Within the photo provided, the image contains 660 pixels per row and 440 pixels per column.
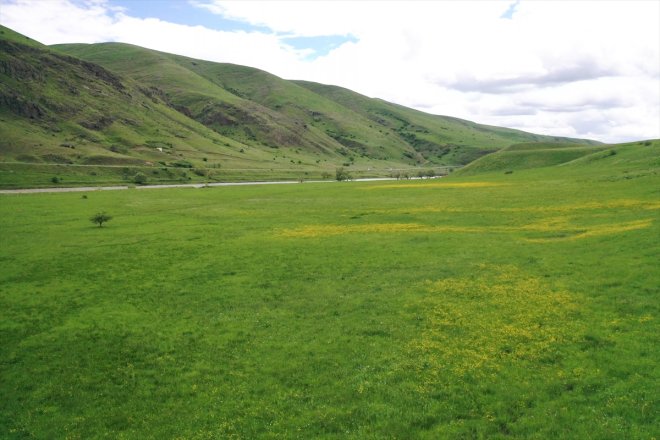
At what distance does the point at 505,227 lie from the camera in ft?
181

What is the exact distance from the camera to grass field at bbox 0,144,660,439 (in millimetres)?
18234

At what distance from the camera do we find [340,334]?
2591 cm

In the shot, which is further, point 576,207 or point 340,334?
point 576,207

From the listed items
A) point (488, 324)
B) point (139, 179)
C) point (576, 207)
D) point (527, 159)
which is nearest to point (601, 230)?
point (576, 207)

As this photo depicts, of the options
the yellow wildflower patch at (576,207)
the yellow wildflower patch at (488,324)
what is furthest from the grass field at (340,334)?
the yellow wildflower patch at (576,207)

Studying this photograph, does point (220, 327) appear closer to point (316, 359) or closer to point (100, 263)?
point (316, 359)

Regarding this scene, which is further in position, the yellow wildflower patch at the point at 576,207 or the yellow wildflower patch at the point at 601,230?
the yellow wildflower patch at the point at 576,207

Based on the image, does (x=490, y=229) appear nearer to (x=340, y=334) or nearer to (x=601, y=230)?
(x=601, y=230)

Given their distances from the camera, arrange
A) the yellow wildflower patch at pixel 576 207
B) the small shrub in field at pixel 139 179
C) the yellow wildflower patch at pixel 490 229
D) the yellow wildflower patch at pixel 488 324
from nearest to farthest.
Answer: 1. the yellow wildflower patch at pixel 488 324
2. the yellow wildflower patch at pixel 490 229
3. the yellow wildflower patch at pixel 576 207
4. the small shrub in field at pixel 139 179

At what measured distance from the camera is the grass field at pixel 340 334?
1823cm

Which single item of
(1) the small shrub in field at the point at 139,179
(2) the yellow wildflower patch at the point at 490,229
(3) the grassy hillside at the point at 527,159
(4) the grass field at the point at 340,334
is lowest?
(4) the grass field at the point at 340,334

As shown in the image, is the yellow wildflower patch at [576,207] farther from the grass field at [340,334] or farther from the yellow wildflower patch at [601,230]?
the yellow wildflower patch at [601,230]

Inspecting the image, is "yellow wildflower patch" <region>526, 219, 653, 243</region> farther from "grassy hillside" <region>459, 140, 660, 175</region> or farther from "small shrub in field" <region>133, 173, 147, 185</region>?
"small shrub in field" <region>133, 173, 147, 185</region>

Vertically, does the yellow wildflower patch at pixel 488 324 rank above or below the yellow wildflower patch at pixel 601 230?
below
